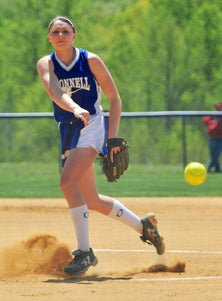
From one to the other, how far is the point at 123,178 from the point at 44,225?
6559mm

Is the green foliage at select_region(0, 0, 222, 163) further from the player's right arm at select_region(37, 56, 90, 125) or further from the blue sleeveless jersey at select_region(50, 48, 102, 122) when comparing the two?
the player's right arm at select_region(37, 56, 90, 125)

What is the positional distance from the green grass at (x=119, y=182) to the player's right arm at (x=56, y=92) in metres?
7.72

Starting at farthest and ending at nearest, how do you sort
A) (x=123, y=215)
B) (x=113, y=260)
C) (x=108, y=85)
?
(x=113, y=260) < (x=123, y=215) < (x=108, y=85)

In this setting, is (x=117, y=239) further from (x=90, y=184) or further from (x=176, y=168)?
(x=176, y=168)

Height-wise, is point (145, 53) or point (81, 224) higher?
point (145, 53)

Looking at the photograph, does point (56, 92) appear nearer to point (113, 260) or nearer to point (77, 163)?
point (77, 163)

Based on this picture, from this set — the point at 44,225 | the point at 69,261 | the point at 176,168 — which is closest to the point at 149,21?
the point at 176,168

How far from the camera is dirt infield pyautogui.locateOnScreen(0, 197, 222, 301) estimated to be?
6.42m

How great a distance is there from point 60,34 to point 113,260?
2.24 metres

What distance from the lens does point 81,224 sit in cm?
720

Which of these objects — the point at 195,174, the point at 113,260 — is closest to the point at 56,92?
the point at 113,260

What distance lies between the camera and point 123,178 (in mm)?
17531

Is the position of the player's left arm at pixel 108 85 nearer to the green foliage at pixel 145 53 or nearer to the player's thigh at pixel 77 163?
the player's thigh at pixel 77 163

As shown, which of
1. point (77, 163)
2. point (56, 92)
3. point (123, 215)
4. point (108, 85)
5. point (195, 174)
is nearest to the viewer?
point (56, 92)
